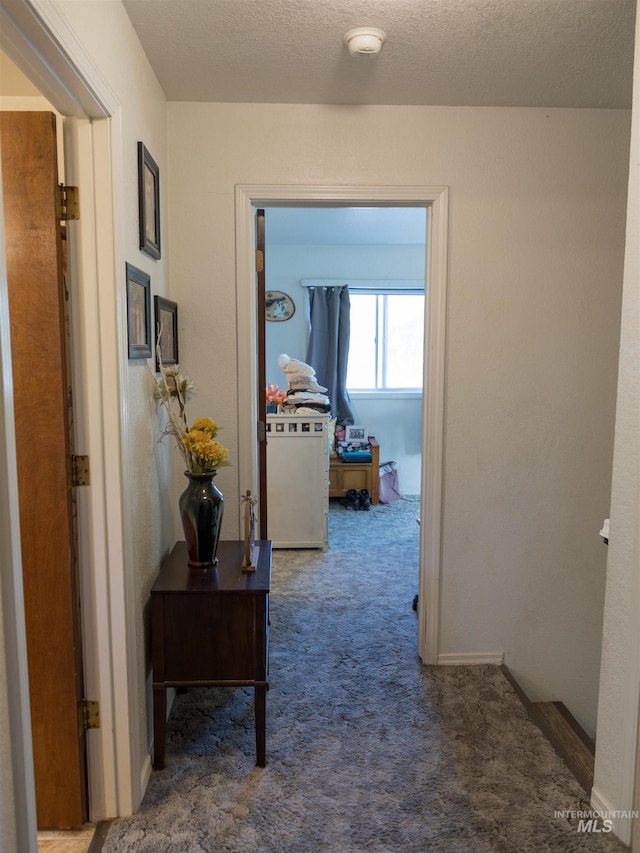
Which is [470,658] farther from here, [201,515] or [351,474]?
[351,474]

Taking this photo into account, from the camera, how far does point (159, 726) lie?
6.56ft

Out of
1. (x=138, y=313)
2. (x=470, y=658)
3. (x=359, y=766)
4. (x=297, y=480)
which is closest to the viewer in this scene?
(x=138, y=313)

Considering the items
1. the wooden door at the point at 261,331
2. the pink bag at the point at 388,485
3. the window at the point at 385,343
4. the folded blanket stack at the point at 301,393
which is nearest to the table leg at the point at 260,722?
the wooden door at the point at 261,331

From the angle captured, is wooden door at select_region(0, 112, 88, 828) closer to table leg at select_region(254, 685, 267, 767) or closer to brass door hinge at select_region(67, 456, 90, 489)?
brass door hinge at select_region(67, 456, 90, 489)

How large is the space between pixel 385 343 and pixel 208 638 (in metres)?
4.69

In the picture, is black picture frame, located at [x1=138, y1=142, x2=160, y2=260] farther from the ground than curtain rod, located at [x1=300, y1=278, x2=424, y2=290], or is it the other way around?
curtain rod, located at [x1=300, y1=278, x2=424, y2=290]

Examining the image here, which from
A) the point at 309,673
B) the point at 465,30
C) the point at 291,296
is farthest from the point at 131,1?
Result: the point at 291,296

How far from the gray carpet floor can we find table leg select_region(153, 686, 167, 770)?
0.05m

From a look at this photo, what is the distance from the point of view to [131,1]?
1.80 meters

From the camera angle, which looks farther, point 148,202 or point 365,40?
point 148,202

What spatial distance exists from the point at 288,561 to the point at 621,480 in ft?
9.00

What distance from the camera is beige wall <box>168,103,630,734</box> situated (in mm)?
2547

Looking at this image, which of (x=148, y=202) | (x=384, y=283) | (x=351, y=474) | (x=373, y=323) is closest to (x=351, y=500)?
(x=351, y=474)

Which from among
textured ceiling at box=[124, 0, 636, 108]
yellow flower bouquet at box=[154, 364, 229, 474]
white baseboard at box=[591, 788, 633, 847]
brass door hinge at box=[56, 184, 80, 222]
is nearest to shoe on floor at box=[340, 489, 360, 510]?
yellow flower bouquet at box=[154, 364, 229, 474]
